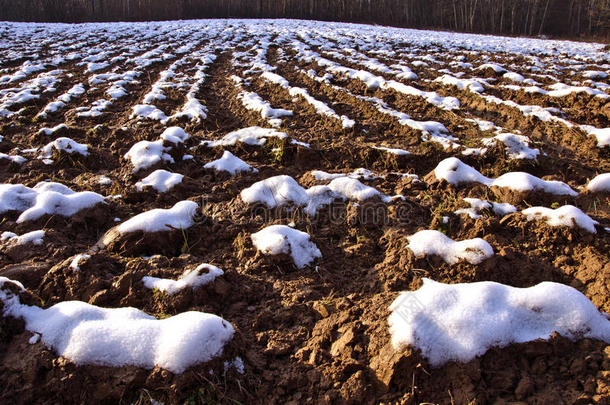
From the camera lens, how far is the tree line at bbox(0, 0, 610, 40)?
83.6 feet

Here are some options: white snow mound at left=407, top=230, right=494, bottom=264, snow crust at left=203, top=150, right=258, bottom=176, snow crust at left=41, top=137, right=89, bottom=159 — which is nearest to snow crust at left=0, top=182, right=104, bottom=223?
snow crust at left=41, top=137, right=89, bottom=159

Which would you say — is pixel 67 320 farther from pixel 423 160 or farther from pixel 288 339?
pixel 423 160

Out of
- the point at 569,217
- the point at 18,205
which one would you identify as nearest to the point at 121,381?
the point at 18,205

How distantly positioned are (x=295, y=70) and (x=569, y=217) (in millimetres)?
7368

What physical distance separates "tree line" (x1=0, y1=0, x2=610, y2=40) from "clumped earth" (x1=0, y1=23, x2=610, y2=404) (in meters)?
26.2

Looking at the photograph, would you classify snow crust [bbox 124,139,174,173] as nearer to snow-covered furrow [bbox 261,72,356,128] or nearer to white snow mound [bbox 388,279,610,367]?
snow-covered furrow [bbox 261,72,356,128]

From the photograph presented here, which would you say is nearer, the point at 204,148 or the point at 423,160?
the point at 423,160

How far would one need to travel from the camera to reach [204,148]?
169 inches

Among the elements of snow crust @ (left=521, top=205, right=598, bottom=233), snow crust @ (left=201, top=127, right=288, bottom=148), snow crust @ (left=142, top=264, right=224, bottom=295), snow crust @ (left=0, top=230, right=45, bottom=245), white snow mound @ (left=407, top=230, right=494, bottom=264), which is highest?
snow crust @ (left=201, top=127, right=288, bottom=148)

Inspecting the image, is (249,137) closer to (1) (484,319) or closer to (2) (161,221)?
(2) (161,221)

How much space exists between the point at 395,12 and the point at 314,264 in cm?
3284

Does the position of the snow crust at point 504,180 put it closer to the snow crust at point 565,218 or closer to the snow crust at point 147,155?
the snow crust at point 565,218

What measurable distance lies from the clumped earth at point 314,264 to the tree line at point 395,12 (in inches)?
1031

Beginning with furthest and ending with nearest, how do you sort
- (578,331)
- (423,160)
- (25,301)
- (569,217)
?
(423,160), (569,217), (25,301), (578,331)
